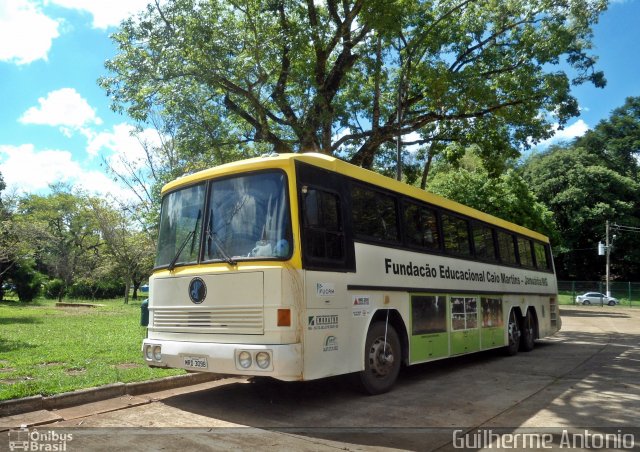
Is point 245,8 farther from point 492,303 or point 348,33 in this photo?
point 492,303

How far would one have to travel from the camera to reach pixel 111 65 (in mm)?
14109

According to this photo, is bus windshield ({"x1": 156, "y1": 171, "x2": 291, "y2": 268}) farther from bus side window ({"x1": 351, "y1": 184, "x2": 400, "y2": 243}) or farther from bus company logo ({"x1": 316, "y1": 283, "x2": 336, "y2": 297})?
bus side window ({"x1": 351, "y1": 184, "x2": 400, "y2": 243})

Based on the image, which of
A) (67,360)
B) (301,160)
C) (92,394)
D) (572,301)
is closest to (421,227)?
(301,160)

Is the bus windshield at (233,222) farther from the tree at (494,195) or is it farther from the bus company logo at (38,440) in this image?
the tree at (494,195)

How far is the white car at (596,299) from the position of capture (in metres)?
47.6

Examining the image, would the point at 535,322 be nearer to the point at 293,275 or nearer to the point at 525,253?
the point at 525,253

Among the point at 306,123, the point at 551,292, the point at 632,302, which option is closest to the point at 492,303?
the point at 551,292

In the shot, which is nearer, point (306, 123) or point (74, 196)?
point (306, 123)

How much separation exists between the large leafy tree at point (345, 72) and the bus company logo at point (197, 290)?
298 inches

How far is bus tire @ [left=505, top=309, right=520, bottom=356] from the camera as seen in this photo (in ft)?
42.3

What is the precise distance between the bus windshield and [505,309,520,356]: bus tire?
8.49 metres

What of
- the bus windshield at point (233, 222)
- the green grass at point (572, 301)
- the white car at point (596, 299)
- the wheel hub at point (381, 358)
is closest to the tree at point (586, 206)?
the green grass at point (572, 301)

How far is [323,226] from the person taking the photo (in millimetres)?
6703

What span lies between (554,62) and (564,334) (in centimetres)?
1009
